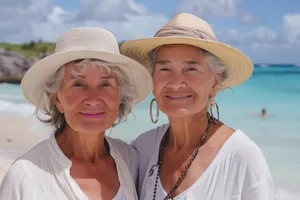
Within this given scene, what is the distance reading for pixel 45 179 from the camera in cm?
282

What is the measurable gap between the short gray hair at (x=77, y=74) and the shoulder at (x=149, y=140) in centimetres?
A: 21

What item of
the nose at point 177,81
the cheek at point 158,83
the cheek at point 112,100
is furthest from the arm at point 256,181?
the cheek at point 112,100

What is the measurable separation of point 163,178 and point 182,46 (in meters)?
0.88

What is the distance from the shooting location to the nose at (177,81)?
10.2ft

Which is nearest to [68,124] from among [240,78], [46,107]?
[46,107]

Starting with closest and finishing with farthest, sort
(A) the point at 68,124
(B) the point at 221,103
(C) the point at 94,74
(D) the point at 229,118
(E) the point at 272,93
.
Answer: (C) the point at 94,74 < (A) the point at 68,124 < (D) the point at 229,118 < (B) the point at 221,103 < (E) the point at 272,93

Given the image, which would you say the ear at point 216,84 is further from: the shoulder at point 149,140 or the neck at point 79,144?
the neck at point 79,144

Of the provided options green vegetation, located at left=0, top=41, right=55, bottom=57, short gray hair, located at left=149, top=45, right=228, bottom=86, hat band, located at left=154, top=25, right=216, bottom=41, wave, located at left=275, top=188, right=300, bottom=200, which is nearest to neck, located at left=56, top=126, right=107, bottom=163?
short gray hair, located at left=149, top=45, right=228, bottom=86

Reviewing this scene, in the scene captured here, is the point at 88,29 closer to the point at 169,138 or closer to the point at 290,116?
the point at 169,138

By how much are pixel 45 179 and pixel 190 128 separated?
1055mm

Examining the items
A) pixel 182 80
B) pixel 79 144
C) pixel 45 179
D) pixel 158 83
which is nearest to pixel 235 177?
pixel 182 80

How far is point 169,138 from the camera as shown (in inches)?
138

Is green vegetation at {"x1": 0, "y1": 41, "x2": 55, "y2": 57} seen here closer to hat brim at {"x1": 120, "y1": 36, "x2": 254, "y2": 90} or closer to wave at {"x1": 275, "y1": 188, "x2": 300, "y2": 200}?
wave at {"x1": 275, "y1": 188, "x2": 300, "y2": 200}

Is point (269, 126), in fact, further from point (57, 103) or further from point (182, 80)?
point (57, 103)
